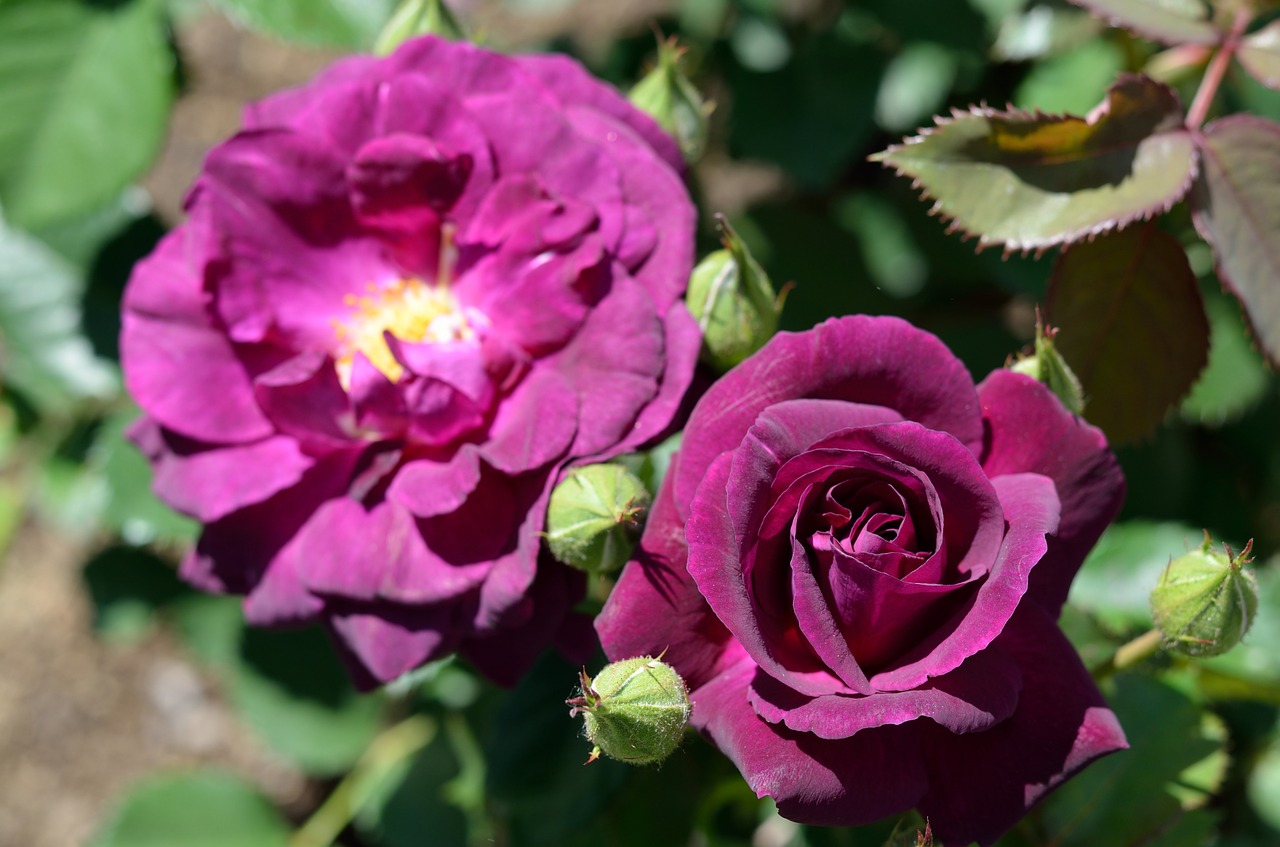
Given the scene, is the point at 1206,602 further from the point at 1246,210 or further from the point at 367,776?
the point at 367,776

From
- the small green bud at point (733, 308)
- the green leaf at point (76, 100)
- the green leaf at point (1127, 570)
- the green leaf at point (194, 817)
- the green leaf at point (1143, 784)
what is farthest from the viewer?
the green leaf at point (194, 817)

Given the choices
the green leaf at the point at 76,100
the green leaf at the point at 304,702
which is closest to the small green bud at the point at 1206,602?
the green leaf at the point at 76,100

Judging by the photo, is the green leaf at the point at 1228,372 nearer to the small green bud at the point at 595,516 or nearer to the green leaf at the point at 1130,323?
the green leaf at the point at 1130,323

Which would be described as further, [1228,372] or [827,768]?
[1228,372]

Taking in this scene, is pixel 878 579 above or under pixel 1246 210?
under

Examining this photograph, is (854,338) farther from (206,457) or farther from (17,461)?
(17,461)

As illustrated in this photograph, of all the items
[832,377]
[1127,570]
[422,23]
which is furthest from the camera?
[1127,570]

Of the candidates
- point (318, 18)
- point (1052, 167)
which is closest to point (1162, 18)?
point (1052, 167)
